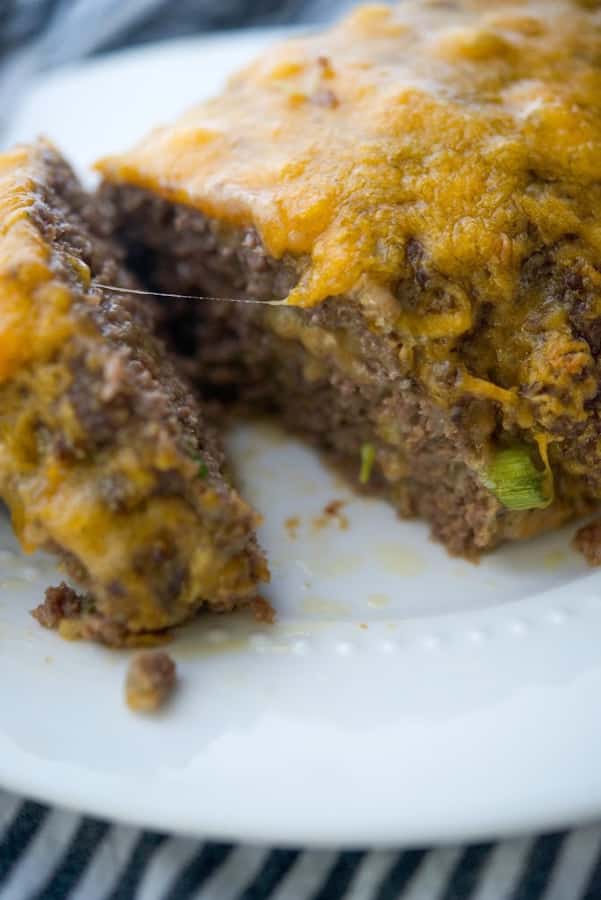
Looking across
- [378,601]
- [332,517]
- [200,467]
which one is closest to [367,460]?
[332,517]

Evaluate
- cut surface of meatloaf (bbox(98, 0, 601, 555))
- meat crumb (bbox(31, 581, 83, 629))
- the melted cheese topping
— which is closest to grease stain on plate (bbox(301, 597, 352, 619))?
cut surface of meatloaf (bbox(98, 0, 601, 555))

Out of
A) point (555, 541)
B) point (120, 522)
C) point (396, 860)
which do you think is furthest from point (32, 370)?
point (555, 541)

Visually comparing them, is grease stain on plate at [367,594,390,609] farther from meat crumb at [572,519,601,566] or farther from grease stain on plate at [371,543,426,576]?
meat crumb at [572,519,601,566]

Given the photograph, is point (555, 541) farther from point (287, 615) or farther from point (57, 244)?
point (57, 244)

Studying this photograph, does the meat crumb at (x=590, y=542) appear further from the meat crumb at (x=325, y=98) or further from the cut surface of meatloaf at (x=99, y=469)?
the meat crumb at (x=325, y=98)

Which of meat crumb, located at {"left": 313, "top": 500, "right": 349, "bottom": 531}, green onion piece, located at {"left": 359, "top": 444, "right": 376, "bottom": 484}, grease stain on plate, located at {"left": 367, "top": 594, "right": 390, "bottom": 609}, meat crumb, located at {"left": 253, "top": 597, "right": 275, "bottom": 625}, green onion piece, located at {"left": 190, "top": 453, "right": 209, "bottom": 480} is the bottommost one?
grease stain on plate, located at {"left": 367, "top": 594, "right": 390, "bottom": 609}

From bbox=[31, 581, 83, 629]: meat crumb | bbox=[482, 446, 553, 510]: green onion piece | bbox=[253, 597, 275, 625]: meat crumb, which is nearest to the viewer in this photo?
bbox=[31, 581, 83, 629]: meat crumb
